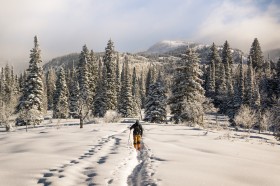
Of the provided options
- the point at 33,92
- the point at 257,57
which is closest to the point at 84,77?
the point at 33,92

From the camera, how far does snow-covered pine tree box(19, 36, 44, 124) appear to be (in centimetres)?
5584

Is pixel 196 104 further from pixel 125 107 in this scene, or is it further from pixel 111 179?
pixel 111 179

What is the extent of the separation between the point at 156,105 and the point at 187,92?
9796 millimetres

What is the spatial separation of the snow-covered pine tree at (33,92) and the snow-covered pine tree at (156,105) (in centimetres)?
1742

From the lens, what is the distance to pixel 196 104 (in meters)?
45.9

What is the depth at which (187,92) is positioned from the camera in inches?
1885

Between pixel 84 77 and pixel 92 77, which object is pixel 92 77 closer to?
pixel 92 77

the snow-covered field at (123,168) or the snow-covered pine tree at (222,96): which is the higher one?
the snow-covered pine tree at (222,96)

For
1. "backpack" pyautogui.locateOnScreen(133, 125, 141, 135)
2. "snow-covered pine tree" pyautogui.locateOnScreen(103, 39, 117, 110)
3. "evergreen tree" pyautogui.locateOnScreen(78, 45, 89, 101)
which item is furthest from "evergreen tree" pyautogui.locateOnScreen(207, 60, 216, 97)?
"backpack" pyautogui.locateOnScreen(133, 125, 141, 135)

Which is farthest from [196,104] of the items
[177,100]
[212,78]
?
[212,78]

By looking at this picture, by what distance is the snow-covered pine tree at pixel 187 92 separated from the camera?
151ft

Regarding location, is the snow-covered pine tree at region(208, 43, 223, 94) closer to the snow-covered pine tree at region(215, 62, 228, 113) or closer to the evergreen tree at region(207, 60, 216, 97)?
the evergreen tree at region(207, 60, 216, 97)

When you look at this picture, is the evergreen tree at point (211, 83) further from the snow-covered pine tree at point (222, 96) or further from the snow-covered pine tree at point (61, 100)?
the snow-covered pine tree at point (61, 100)

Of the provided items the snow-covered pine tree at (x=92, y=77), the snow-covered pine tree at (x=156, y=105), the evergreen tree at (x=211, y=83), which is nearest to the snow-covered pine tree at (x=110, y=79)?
the snow-covered pine tree at (x=92, y=77)
